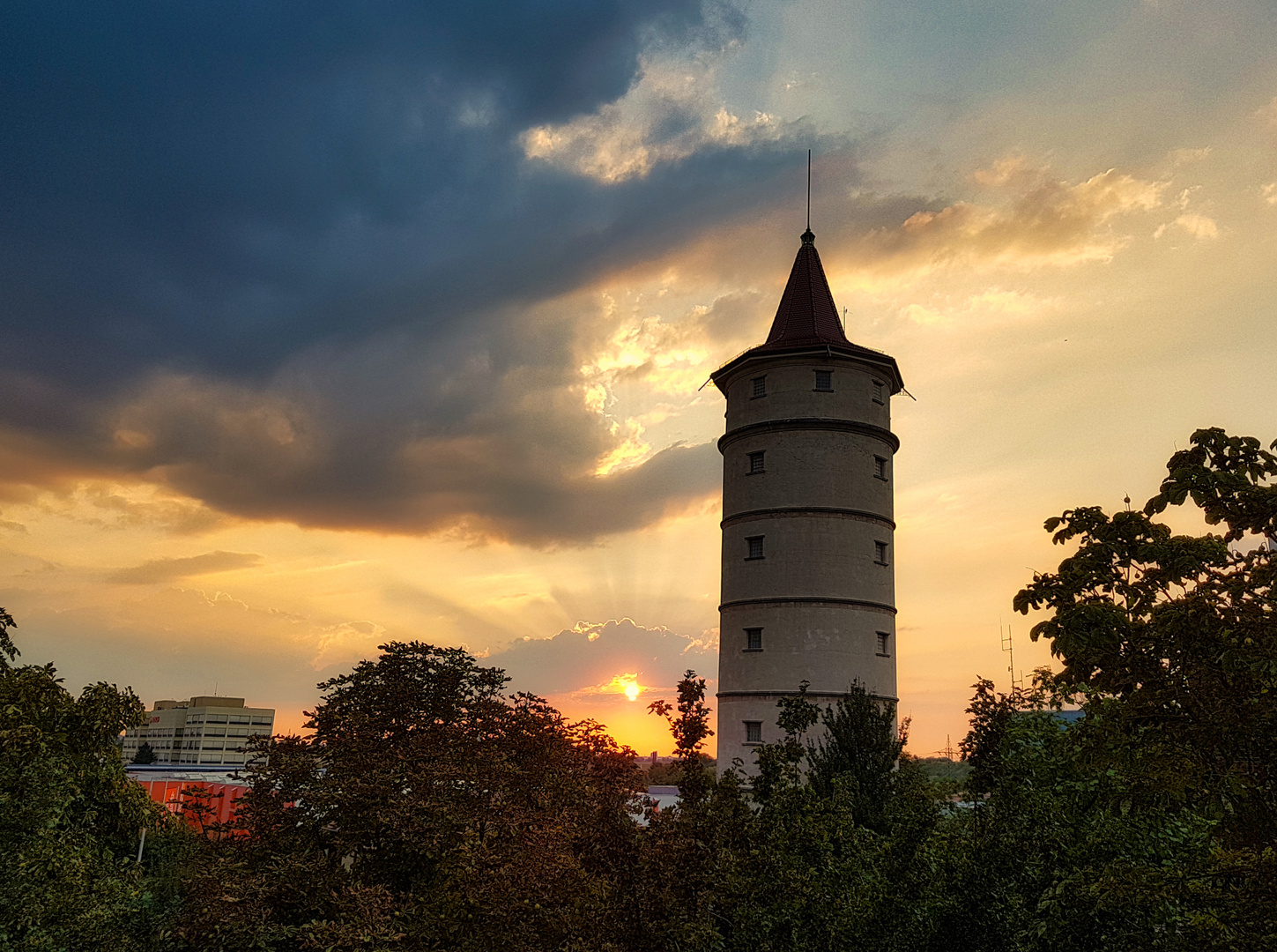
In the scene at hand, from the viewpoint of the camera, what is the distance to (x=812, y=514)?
3192cm

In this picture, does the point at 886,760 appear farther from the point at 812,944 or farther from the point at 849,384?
the point at 812,944

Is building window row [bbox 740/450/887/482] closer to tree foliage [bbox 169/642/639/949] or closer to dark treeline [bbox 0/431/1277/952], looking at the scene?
dark treeline [bbox 0/431/1277/952]

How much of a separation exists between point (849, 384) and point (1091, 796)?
17890 millimetres

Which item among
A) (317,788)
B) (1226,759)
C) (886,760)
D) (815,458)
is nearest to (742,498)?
(815,458)

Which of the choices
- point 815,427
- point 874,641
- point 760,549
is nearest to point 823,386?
point 815,427

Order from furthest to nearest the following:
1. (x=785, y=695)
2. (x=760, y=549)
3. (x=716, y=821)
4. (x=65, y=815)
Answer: (x=760, y=549)
(x=785, y=695)
(x=65, y=815)
(x=716, y=821)

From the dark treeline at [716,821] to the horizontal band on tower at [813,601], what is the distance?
9.27 m

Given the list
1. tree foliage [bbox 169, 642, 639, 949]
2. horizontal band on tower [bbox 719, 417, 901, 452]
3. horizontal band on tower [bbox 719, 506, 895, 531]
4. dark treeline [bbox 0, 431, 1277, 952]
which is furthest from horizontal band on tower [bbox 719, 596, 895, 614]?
tree foliage [bbox 169, 642, 639, 949]

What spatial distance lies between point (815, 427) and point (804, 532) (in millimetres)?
3969

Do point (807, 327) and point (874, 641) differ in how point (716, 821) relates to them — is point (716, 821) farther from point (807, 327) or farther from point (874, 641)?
point (807, 327)

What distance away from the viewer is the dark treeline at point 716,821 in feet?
29.2

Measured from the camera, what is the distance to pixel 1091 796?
18984 millimetres

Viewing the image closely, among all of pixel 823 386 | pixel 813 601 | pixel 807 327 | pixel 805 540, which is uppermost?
pixel 807 327

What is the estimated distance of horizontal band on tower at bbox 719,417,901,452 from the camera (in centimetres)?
3272
